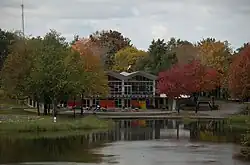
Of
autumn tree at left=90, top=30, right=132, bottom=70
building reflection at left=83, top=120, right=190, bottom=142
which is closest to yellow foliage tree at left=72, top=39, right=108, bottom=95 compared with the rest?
building reflection at left=83, top=120, right=190, bottom=142

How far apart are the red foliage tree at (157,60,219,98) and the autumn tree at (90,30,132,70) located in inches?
1475

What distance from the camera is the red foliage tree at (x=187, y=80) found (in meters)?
78.9

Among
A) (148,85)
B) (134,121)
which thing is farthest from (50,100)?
(148,85)

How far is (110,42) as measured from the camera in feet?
419

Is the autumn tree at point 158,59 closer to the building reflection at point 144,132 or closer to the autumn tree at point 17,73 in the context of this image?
the building reflection at point 144,132

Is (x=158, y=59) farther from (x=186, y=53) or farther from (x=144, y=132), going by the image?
(x=144, y=132)

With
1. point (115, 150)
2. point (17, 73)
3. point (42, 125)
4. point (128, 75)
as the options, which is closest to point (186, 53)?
point (128, 75)

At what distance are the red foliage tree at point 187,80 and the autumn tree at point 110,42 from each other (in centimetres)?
3746

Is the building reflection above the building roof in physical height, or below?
below

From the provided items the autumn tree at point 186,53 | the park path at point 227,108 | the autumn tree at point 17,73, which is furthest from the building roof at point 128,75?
the autumn tree at point 17,73

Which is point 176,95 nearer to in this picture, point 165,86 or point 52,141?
point 165,86

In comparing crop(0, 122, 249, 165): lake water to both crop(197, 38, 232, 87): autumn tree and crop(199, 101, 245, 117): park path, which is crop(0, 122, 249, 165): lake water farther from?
crop(197, 38, 232, 87): autumn tree

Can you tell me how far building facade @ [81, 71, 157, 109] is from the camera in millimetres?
88938

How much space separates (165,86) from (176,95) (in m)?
2.10
